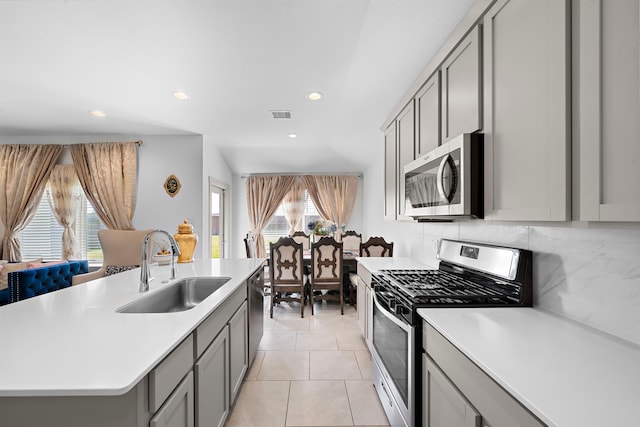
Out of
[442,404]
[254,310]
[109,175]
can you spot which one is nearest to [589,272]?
[442,404]

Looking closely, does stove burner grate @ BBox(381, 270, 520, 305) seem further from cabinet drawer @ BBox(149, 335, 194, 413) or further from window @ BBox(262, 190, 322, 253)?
window @ BBox(262, 190, 322, 253)

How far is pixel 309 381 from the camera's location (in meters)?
2.33

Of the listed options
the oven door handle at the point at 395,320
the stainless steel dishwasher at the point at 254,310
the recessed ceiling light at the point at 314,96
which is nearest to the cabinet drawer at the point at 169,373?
the oven door handle at the point at 395,320

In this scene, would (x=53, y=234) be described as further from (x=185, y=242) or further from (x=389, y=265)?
(x=389, y=265)

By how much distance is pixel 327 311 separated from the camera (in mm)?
4066

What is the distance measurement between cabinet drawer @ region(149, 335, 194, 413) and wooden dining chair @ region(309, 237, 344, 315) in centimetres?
271

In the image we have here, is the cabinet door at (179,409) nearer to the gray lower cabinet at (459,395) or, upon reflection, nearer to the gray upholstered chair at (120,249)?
the gray lower cabinet at (459,395)

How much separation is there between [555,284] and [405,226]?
2.27m

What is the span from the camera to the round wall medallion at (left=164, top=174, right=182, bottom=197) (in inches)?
171

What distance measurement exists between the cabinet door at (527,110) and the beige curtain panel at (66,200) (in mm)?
5346

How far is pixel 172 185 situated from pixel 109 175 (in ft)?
2.92

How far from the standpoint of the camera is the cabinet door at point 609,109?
0.70 m

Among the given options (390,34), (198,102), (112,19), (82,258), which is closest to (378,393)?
(390,34)

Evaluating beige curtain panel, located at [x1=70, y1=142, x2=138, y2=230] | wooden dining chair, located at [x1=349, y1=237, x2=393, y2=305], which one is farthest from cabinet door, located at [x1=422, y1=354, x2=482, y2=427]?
beige curtain panel, located at [x1=70, y1=142, x2=138, y2=230]
